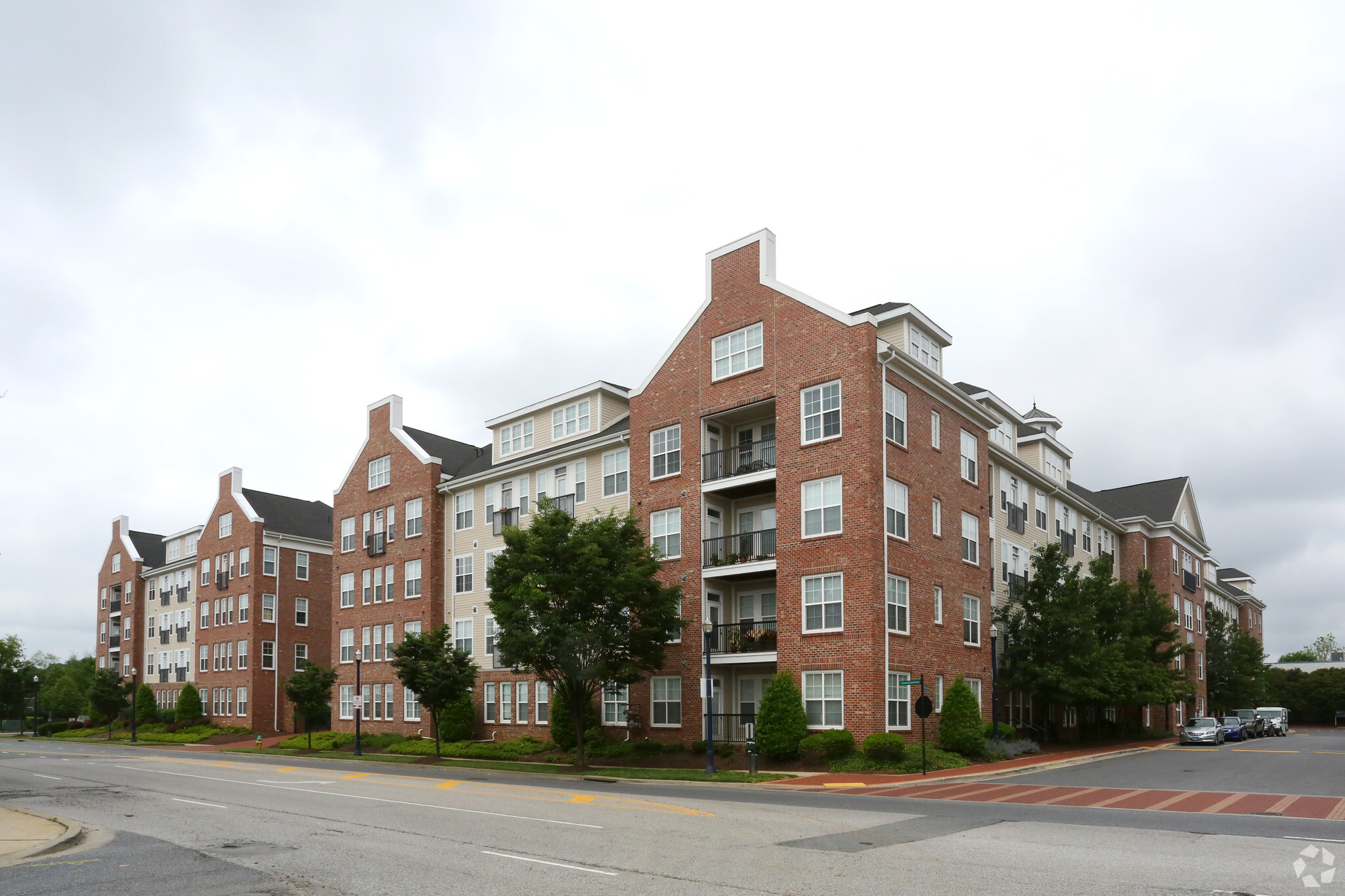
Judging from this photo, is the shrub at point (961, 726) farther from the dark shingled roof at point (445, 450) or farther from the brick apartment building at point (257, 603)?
the brick apartment building at point (257, 603)

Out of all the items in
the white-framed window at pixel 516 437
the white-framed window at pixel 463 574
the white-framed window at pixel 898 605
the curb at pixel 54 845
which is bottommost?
the curb at pixel 54 845

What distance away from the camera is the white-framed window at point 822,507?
32031 mm

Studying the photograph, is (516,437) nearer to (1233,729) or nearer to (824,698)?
(824,698)

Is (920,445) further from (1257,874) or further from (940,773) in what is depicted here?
(1257,874)

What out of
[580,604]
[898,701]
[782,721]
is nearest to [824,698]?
[782,721]

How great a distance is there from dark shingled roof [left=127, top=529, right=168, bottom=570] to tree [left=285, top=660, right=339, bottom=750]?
39.3m

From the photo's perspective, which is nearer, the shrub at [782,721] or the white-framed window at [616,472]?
the shrub at [782,721]

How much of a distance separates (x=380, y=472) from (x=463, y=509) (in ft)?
23.5

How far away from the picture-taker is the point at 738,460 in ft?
121

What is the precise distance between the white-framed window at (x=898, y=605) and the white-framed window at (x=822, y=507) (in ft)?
8.26

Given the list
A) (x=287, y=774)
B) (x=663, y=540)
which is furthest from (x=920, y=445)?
(x=287, y=774)

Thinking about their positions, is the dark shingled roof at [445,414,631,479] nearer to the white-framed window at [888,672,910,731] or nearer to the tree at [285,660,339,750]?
the tree at [285,660,339,750]

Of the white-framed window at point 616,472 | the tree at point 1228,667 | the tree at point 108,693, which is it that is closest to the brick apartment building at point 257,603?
the tree at point 108,693

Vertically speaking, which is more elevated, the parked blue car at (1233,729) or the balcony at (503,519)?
the balcony at (503,519)
